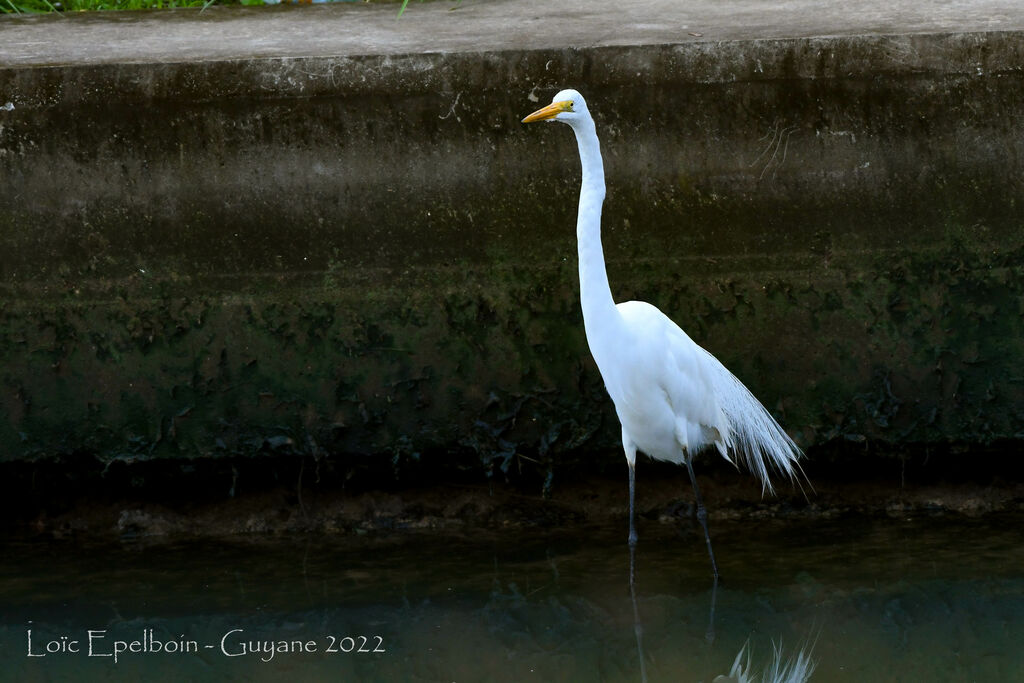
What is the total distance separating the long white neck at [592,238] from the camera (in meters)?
3.16

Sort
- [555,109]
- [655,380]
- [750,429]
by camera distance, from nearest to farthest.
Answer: [555,109] → [655,380] → [750,429]

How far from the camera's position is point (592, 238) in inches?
127

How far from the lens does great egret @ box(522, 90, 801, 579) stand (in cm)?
321

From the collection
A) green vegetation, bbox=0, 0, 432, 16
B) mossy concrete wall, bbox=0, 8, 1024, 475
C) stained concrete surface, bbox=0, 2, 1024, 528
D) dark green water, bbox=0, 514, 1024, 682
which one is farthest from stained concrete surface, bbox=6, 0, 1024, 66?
dark green water, bbox=0, 514, 1024, 682

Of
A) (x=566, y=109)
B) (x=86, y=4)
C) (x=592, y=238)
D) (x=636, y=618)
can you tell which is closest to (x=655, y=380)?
(x=592, y=238)

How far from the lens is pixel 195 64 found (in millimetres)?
3658

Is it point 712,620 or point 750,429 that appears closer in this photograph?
point 712,620

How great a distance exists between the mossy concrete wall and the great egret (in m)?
0.16

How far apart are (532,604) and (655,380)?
74cm

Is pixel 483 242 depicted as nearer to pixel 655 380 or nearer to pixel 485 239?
pixel 485 239

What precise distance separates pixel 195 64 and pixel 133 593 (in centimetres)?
160

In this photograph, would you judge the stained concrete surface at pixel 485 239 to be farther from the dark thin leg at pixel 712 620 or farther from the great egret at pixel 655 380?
the dark thin leg at pixel 712 620

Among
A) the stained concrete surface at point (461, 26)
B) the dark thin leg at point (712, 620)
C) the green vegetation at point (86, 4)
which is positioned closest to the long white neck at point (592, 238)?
the stained concrete surface at point (461, 26)

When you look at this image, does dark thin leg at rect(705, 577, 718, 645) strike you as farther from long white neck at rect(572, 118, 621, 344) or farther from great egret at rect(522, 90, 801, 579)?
long white neck at rect(572, 118, 621, 344)
